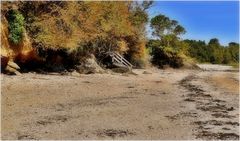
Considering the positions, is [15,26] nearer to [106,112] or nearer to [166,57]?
[106,112]

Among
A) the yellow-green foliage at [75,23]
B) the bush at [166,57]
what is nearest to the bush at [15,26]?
the yellow-green foliage at [75,23]

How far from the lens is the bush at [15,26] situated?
84.0 feet

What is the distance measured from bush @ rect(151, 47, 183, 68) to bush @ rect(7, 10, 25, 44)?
33.2 metres

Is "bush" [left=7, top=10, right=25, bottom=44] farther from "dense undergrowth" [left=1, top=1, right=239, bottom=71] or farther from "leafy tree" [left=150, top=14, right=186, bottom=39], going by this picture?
"leafy tree" [left=150, top=14, right=186, bottom=39]

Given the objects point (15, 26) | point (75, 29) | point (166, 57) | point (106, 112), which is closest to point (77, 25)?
point (75, 29)

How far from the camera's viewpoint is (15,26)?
25.7 metres

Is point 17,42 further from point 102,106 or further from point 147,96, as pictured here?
point 102,106

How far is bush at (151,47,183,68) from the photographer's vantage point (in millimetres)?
59266

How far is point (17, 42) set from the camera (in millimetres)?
25859

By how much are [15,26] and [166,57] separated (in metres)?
35.8

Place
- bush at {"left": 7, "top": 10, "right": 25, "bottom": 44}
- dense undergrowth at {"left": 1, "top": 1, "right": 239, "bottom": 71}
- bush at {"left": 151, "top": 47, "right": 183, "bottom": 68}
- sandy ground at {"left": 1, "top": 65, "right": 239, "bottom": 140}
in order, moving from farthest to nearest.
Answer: bush at {"left": 151, "top": 47, "right": 183, "bottom": 68}
dense undergrowth at {"left": 1, "top": 1, "right": 239, "bottom": 71}
bush at {"left": 7, "top": 10, "right": 25, "bottom": 44}
sandy ground at {"left": 1, "top": 65, "right": 239, "bottom": 140}

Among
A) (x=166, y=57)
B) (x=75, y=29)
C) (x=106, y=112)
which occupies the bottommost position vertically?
(x=106, y=112)

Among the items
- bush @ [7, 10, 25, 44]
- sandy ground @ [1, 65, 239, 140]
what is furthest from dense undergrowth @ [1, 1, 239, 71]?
sandy ground @ [1, 65, 239, 140]

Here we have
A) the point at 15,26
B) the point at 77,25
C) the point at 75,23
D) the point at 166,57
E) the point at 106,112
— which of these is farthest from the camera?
the point at 166,57
